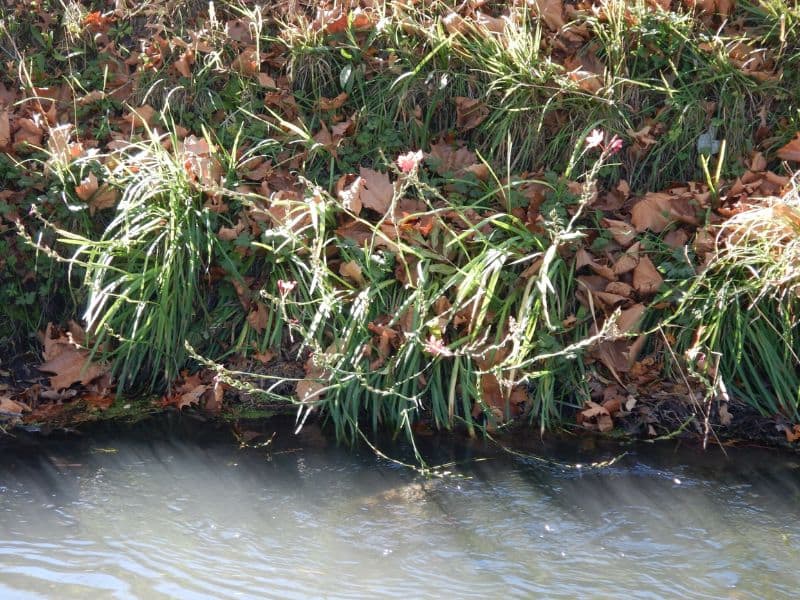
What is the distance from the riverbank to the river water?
8.9 inches

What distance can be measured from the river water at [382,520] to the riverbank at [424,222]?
227 millimetres

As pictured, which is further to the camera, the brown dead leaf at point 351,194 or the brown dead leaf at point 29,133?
the brown dead leaf at point 29,133

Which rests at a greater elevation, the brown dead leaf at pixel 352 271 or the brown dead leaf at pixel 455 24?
the brown dead leaf at pixel 455 24

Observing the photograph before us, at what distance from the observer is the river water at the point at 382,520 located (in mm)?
2785

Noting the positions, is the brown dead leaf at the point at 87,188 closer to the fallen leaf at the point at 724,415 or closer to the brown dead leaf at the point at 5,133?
the brown dead leaf at the point at 5,133

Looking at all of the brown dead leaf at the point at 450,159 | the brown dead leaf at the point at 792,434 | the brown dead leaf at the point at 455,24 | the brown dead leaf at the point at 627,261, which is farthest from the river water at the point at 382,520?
the brown dead leaf at the point at 455,24

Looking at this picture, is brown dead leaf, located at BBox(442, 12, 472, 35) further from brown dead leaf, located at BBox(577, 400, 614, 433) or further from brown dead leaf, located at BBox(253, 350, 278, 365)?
brown dead leaf, located at BBox(577, 400, 614, 433)

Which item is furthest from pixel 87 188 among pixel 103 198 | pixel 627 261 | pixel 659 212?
pixel 659 212

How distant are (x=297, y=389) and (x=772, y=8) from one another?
2816 mm

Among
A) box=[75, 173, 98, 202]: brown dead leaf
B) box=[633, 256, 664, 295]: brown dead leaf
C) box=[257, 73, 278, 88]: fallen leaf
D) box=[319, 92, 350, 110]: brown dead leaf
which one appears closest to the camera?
box=[633, 256, 664, 295]: brown dead leaf

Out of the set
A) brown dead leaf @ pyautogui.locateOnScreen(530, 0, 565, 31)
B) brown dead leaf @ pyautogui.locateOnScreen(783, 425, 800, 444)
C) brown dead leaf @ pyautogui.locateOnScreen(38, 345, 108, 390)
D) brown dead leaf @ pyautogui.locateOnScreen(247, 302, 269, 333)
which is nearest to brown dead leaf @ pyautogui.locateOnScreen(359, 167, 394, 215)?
brown dead leaf @ pyautogui.locateOnScreen(247, 302, 269, 333)

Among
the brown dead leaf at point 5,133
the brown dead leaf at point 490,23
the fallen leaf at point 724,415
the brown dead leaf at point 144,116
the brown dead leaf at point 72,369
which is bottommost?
the fallen leaf at point 724,415

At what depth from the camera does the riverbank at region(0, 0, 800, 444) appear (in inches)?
145

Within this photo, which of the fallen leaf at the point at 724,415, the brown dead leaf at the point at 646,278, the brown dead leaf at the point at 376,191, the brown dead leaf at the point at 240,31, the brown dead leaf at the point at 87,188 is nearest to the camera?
the fallen leaf at the point at 724,415
